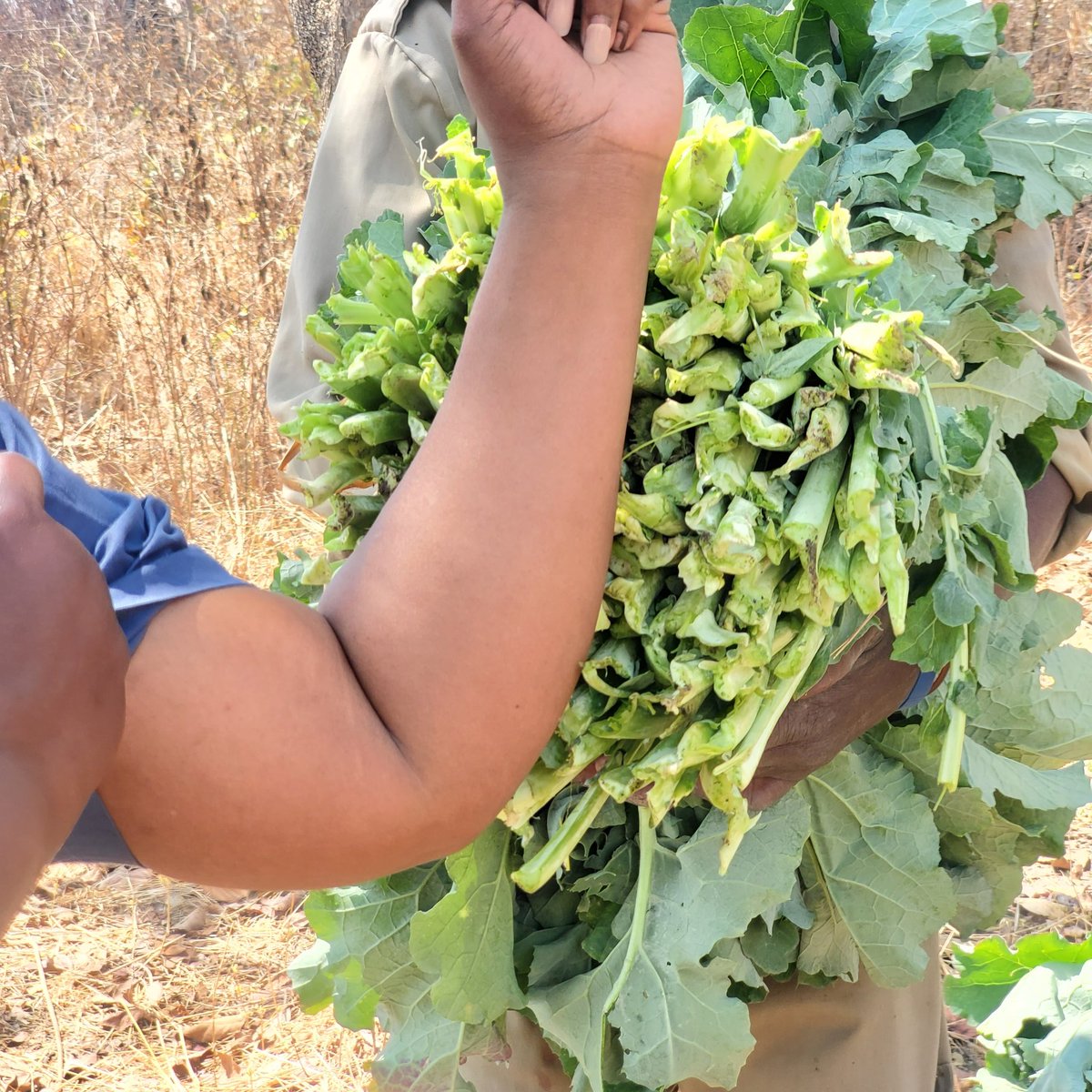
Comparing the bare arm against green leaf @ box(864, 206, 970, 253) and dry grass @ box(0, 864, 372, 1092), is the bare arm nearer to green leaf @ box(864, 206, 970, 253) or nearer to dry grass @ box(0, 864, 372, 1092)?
green leaf @ box(864, 206, 970, 253)

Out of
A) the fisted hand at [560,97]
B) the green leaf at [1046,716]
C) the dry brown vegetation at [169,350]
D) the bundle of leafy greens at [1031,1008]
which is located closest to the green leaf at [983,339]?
the green leaf at [1046,716]

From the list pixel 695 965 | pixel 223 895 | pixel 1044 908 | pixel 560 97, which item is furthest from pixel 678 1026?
pixel 223 895

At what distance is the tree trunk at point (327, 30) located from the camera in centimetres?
385

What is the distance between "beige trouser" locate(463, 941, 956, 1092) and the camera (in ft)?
4.71

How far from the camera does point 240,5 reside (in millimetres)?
7375

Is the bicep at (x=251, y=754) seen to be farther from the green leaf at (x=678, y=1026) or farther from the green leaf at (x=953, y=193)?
the green leaf at (x=953, y=193)

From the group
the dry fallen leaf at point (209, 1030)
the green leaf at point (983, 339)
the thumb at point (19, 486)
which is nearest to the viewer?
the thumb at point (19, 486)

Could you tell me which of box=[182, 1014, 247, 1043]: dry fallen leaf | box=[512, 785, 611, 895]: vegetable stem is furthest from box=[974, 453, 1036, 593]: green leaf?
box=[182, 1014, 247, 1043]: dry fallen leaf

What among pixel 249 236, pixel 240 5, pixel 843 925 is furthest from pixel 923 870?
pixel 240 5

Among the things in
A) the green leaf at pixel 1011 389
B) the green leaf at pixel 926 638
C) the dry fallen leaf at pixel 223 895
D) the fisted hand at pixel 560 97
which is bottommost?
the dry fallen leaf at pixel 223 895

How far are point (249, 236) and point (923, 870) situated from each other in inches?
194

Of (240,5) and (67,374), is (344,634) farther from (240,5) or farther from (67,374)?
(240,5)

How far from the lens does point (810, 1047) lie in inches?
58.3

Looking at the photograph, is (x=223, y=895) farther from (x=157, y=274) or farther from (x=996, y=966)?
(x=157, y=274)
